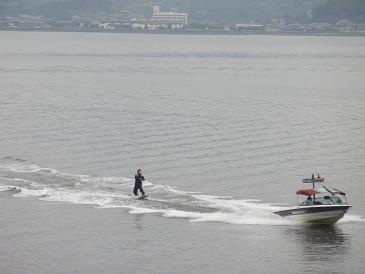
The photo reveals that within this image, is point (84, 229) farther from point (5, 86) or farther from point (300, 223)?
point (5, 86)

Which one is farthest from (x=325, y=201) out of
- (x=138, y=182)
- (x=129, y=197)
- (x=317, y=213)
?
(x=129, y=197)

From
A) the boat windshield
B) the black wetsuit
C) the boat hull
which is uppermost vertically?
the black wetsuit

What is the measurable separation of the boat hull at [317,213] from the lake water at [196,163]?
0.45m

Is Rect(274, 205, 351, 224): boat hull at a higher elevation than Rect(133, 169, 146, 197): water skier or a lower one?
lower

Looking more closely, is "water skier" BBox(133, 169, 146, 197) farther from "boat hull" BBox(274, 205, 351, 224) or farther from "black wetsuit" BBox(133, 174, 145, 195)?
"boat hull" BBox(274, 205, 351, 224)

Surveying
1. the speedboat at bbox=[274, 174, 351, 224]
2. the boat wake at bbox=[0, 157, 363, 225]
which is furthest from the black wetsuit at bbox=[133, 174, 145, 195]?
the speedboat at bbox=[274, 174, 351, 224]

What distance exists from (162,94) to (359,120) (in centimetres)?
3047

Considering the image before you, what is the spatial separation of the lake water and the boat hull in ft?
1.48

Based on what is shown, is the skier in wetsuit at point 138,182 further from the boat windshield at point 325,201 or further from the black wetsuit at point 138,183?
the boat windshield at point 325,201

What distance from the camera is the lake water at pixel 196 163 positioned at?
122ft

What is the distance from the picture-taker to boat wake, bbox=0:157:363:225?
42.1 meters

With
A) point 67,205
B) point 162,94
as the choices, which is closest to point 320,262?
Answer: point 67,205

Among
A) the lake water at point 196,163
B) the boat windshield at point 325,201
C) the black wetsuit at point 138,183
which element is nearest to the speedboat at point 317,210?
the boat windshield at point 325,201

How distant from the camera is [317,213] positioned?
134 feet
